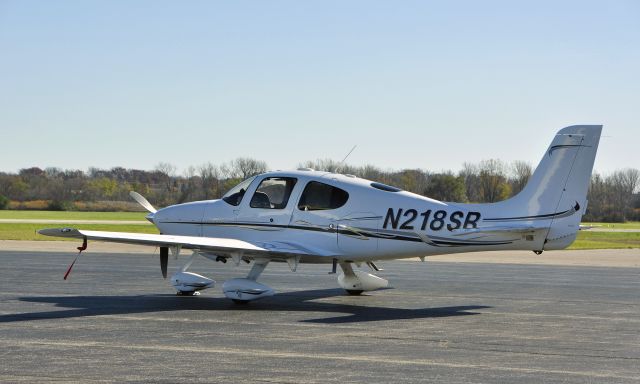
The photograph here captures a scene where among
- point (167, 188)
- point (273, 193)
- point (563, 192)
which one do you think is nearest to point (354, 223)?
point (273, 193)

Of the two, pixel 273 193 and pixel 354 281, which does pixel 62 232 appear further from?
pixel 354 281

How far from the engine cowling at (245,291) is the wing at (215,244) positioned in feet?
1.86

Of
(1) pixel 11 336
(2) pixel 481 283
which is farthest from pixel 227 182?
(1) pixel 11 336

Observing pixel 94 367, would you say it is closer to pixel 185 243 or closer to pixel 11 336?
pixel 11 336

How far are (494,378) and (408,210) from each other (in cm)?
748

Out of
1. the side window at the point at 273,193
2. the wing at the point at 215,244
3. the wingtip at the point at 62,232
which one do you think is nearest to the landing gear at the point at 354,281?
the wing at the point at 215,244

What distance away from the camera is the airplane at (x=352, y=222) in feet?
54.9

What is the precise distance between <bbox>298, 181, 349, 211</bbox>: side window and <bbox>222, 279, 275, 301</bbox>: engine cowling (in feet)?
6.12

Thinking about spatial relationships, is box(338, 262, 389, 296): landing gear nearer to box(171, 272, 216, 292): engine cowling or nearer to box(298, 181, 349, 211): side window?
box(298, 181, 349, 211): side window

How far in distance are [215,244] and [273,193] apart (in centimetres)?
204

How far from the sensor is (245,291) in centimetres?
1733

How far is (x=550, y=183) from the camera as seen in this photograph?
16.9 meters

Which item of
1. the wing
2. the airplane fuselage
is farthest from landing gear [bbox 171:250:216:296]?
the airplane fuselage

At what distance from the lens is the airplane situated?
1673 centimetres
